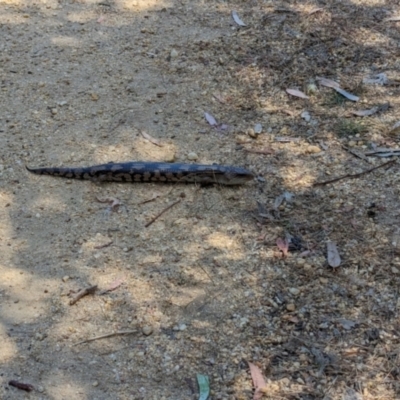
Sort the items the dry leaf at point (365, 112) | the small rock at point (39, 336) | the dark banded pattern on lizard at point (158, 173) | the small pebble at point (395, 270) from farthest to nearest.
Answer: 1. the dry leaf at point (365, 112)
2. the dark banded pattern on lizard at point (158, 173)
3. the small pebble at point (395, 270)
4. the small rock at point (39, 336)

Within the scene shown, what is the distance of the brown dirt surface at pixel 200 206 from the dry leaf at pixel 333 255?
0.02 m

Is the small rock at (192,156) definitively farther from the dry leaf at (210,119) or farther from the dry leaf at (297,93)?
the dry leaf at (297,93)

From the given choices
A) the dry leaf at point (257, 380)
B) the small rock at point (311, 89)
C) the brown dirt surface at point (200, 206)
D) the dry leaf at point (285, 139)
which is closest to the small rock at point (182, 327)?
the brown dirt surface at point (200, 206)

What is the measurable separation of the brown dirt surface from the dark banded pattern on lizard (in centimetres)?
9

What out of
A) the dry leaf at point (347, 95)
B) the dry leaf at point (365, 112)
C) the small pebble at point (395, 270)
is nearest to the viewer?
the small pebble at point (395, 270)

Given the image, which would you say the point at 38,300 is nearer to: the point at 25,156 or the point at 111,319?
the point at 111,319

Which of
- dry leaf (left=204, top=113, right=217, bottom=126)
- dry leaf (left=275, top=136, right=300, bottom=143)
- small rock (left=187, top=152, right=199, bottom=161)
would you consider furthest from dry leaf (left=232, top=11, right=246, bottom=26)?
small rock (left=187, top=152, right=199, bottom=161)

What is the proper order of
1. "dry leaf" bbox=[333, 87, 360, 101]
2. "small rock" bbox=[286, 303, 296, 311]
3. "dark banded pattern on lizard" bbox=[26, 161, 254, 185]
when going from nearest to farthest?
"small rock" bbox=[286, 303, 296, 311], "dark banded pattern on lizard" bbox=[26, 161, 254, 185], "dry leaf" bbox=[333, 87, 360, 101]

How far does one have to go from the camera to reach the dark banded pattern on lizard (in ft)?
18.9

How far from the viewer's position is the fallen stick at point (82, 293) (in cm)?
469

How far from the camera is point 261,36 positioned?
7965 millimetres

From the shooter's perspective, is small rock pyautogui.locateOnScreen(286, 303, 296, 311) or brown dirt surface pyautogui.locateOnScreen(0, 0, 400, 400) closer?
brown dirt surface pyautogui.locateOnScreen(0, 0, 400, 400)

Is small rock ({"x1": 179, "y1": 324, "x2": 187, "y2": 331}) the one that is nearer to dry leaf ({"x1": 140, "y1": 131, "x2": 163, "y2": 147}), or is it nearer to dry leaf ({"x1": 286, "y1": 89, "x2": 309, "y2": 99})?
dry leaf ({"x1": 140, "y1": 131, "x2": 163, "y2": 147})

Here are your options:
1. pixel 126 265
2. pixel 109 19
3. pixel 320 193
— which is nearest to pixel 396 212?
pixel 320 193
